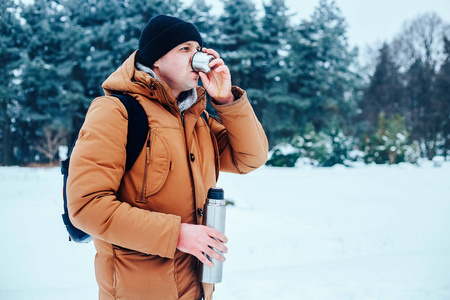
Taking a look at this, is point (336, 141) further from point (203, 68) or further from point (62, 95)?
point (203, 68)

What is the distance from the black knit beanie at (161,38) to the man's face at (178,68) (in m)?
0.02

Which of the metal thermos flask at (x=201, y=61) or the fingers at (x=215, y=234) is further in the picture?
the metal thermos flask at (x=201, y=61)

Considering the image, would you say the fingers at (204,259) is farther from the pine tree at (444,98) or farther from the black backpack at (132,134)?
the pine tree at (444,98)

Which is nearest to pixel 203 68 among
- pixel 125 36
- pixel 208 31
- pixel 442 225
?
pixel 442 225

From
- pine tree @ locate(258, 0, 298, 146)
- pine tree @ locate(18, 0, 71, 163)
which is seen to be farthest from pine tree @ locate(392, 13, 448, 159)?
pine tree @ locate(18, 0, 71, 163)

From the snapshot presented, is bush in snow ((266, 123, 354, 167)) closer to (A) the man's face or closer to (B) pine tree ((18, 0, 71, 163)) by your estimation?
(B) pine tree ((18, 0, 71, 163))

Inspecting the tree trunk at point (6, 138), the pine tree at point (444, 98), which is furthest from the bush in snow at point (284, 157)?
the pine tree at point (444, 98)

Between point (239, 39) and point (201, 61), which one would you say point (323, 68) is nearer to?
point (239, 39)

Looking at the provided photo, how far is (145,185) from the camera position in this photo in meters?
1.15

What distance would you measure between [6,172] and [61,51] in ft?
27.7

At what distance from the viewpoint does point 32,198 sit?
6.59 meters

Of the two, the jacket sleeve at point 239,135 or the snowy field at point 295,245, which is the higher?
the jacket sleeve at point 239,135

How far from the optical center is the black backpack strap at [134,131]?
1137 millimetres

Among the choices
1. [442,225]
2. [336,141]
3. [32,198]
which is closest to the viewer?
[442,225]
